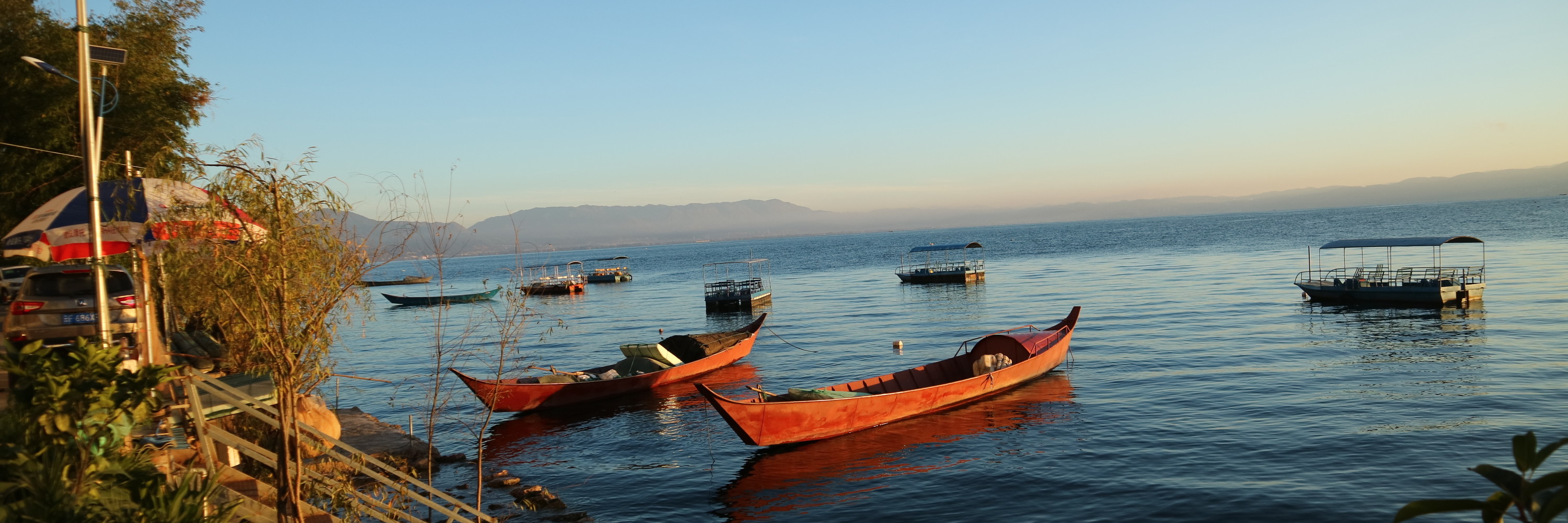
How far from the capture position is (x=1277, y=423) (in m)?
18.7

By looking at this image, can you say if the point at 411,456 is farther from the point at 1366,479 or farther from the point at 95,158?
the point at 1366,479

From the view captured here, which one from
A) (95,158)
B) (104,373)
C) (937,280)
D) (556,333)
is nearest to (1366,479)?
(104,373)

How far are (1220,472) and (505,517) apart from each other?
1249 cm

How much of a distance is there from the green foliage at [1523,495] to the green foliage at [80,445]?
6.90 meters

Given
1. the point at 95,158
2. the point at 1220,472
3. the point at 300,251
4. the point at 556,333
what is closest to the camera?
the point at 300,251

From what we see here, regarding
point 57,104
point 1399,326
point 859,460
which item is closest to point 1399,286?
point 1399,326

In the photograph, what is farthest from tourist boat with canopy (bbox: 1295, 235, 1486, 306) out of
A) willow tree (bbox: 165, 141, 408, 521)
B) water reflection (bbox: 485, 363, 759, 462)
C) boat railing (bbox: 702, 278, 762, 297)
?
willow tree (bbox: 165, 141, 408, 521)

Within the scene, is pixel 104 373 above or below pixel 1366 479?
above

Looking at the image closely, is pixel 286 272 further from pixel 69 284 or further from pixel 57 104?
pixel 57 104

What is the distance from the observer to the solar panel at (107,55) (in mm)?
9062

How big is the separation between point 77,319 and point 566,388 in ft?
39.1

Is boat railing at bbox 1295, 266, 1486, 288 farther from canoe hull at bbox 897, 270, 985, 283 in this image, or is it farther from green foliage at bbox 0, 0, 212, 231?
green foliage at bbox 0, 0, 212, 231

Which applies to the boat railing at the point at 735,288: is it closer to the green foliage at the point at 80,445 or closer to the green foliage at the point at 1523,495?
the green foliage at the point at 80,445

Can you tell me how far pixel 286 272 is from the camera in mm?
7207
